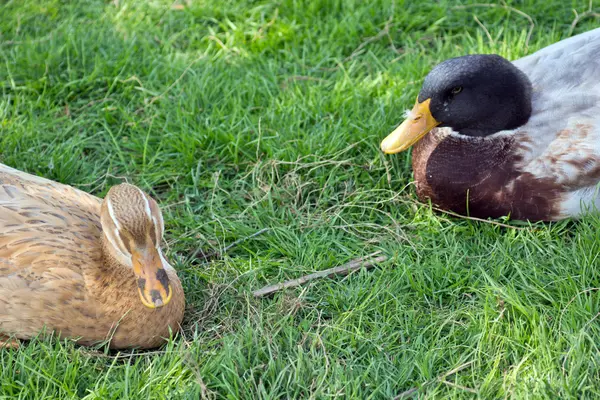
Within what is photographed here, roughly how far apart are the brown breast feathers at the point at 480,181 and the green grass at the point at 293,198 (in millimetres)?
87

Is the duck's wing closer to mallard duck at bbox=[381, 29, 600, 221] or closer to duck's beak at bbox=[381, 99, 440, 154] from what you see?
mallard duck at bbox=[381, 29, 600, 221]

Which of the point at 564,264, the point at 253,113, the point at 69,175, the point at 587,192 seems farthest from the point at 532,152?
the point at 69,175

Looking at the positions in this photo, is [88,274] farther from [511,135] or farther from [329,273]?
[511,135]

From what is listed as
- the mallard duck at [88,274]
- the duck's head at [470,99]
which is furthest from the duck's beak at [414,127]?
the mallard duck at [88,274]

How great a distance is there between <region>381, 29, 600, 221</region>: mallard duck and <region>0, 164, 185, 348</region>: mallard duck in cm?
125

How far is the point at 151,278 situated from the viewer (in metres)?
2.88

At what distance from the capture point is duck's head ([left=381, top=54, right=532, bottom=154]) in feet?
11.2

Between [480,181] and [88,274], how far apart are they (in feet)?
5.66

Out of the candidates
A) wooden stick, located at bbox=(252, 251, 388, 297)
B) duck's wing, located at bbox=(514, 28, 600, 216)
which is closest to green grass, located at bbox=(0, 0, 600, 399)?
wooden stick, located at bbox=(252, 251, 388, 297)

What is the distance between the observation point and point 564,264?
127 inches

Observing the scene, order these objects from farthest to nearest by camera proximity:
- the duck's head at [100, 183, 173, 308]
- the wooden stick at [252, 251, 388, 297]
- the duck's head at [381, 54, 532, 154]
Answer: the duck's head at [381, 54, 532, 154]
the wooden stick at [252, 251, 388, 297]
the duck's head at [100, 183, 173, 308]

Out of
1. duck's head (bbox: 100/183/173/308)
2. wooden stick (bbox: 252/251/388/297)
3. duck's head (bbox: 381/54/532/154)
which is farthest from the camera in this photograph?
duck's head (bbox: 381/54/532/154)

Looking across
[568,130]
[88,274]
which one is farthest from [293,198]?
[568,130]

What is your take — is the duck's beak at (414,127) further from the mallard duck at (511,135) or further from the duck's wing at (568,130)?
the duck's wing at (568,130)
